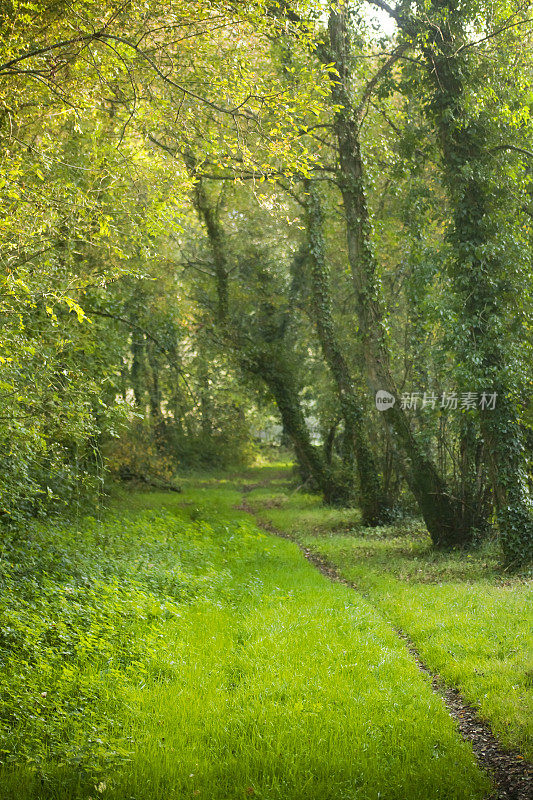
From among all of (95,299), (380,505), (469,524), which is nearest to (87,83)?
(95,299)

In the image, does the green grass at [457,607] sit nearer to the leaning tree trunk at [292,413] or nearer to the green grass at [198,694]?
the green grass at [198,694]

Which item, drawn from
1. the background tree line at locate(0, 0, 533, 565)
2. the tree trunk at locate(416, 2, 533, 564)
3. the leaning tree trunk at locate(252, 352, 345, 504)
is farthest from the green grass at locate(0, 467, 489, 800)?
Result: the leaning tree trunk at locate(252, 352, 345, 504)

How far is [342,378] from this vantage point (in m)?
19.5

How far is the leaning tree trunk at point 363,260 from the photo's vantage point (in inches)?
562

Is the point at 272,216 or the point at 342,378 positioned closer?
the point at 272,216

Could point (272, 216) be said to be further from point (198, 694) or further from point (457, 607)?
point (198, 694)

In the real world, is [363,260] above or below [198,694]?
above

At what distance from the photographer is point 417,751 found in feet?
16.7

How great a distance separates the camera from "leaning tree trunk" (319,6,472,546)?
1427cm

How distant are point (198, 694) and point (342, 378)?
1434 centimetres

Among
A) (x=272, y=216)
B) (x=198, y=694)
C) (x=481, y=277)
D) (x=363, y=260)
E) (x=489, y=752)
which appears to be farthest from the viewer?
(x=363, y=260)

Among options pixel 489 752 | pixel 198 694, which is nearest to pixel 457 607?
pixel 489 752

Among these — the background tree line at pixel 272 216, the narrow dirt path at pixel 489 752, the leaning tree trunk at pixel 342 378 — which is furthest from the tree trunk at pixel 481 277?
the leaning tree trunk at pixel 342 378

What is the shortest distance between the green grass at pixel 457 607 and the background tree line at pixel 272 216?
3.43ft
